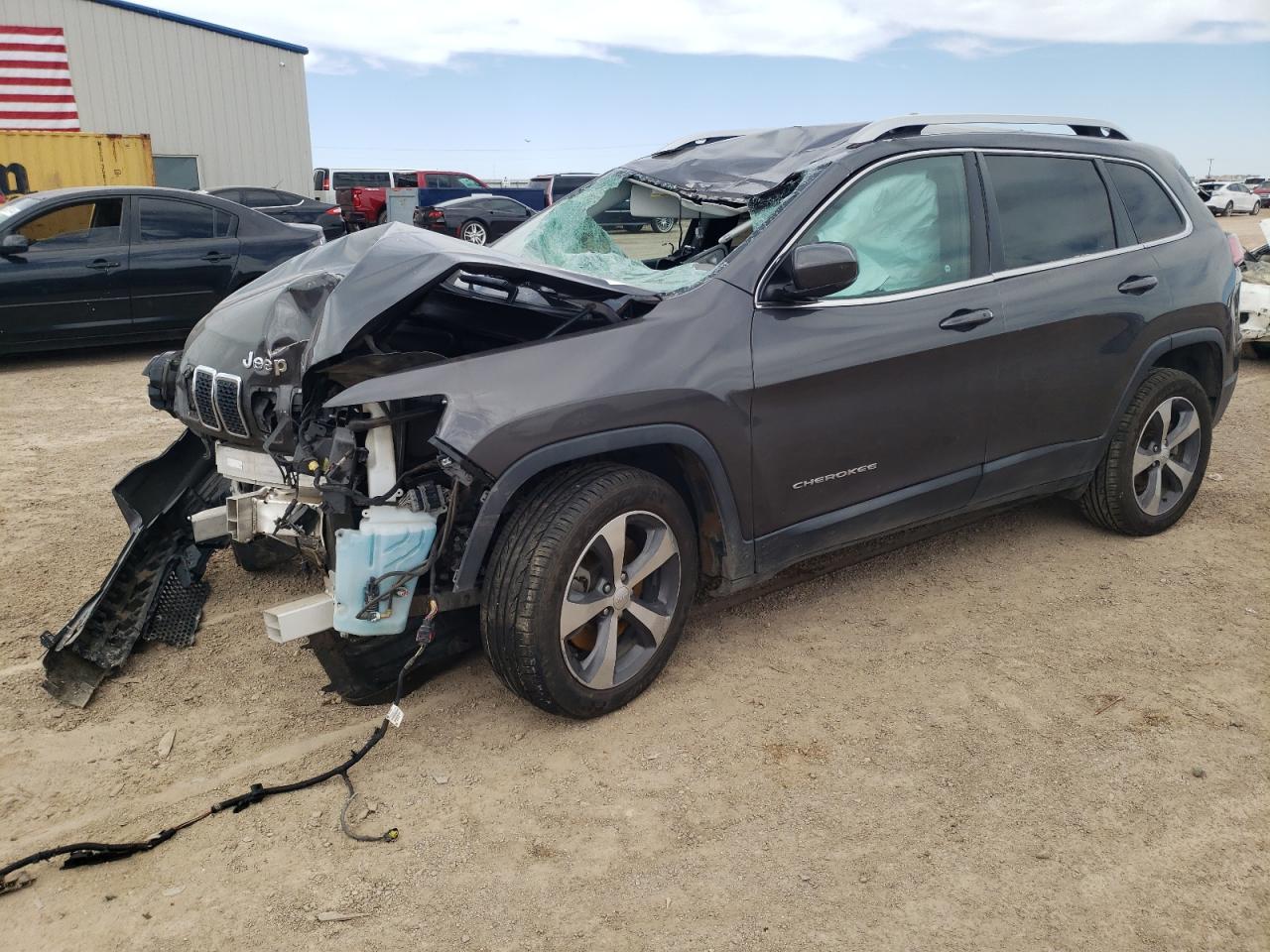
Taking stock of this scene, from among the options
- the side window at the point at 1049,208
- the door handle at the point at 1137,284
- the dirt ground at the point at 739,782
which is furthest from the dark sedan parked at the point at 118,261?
the door handle at the point at 1137,284

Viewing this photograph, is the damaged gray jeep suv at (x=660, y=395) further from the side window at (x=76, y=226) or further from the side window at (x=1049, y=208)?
the side window at (x=76, y=226)

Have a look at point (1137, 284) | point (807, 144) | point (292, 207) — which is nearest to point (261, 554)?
point (807, 144)

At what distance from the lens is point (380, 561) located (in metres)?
2.90

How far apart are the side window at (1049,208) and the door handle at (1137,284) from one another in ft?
0.56

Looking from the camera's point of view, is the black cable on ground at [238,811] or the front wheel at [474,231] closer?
the black cable on ground at [238,811]

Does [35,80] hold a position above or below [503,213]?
above

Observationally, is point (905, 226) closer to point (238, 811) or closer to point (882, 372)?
point (882, 372)

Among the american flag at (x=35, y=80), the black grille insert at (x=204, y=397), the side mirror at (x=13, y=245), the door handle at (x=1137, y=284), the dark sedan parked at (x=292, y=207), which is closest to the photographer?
the black grille insert at (x=204, y=397)

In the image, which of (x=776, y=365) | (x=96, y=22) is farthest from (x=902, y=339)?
(x=96, y=22)

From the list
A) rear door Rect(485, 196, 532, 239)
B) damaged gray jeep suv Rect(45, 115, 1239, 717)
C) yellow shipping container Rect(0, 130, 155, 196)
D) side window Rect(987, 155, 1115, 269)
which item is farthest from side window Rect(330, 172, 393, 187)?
side window Rect(987, 155, 1115, 269)

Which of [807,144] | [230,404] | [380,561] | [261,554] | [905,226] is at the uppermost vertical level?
[807,144]

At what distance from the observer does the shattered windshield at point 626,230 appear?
406 cm

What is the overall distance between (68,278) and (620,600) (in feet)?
24.8

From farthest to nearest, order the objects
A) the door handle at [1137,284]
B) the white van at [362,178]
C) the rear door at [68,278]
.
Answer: the white van at [362,178] < the rear door at [68,278] < the door handle at [1137,284]
